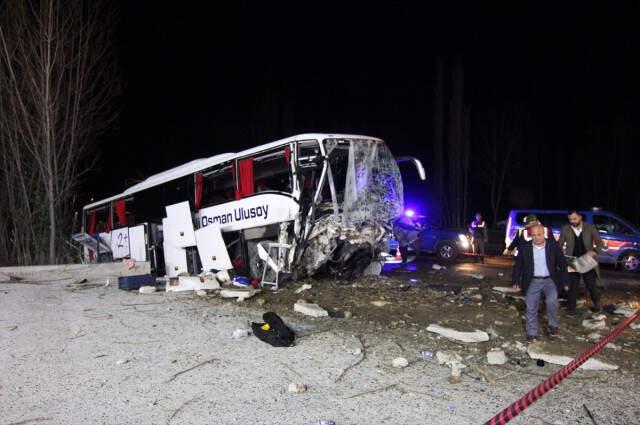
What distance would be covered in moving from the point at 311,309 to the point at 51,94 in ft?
39.1

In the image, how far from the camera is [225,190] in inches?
416

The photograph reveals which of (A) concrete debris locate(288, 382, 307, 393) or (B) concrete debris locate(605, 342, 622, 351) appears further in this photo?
(B) concrete debris locate(605, 342, 622, 351)

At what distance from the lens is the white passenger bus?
903cm

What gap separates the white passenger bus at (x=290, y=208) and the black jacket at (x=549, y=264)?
350 centimetres

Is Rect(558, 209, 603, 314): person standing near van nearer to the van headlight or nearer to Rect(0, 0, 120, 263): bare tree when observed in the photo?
the van headlight

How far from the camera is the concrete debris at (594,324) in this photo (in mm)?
6402

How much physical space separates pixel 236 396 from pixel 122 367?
1.50 meters

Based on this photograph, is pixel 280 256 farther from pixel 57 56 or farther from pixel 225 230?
pixel 57 56

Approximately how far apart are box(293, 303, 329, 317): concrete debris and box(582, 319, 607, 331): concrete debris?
11.6ft

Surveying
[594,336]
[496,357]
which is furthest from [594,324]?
[496,357]

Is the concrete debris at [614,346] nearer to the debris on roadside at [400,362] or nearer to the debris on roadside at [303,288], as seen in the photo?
the debris on roadside at [400,362]

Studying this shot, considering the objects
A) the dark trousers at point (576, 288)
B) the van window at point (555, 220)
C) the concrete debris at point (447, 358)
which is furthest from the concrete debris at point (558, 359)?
the van window at point (555, 220)

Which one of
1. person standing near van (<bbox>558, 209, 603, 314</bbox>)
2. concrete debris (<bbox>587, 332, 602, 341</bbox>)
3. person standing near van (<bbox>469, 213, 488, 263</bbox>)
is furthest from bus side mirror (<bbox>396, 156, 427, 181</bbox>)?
person standing near van (<bbox>469, 213, 488, 263</bbox>)

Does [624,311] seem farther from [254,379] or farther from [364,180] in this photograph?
[254,379]
